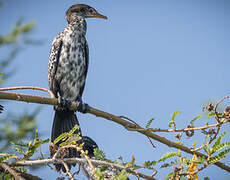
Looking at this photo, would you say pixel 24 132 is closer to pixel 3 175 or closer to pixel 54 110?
pixel 54 110

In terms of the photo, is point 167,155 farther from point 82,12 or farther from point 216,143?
point 82,12

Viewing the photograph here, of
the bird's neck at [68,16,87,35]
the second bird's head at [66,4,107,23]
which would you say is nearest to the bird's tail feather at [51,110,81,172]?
the bird's neck at [68,16,87,35]

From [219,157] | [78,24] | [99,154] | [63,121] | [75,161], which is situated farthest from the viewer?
[78,24]

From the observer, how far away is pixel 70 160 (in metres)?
1.77

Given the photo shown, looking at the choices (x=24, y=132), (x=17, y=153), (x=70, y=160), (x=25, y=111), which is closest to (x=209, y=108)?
(x=70, y=160)

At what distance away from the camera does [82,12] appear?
4184mm

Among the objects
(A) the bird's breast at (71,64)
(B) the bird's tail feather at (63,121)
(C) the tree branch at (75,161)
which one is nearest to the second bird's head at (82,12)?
(A) the bird's breast at (71,64)

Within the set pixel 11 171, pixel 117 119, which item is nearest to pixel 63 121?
pixel 117 119

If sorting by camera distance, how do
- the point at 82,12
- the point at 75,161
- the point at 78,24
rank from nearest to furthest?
1. the point at 75,161
2. the point at 78,24
3. the point at 82,12

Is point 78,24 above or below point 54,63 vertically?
above

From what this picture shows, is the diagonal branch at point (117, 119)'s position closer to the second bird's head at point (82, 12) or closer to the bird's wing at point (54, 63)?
the bird's wing at point (54, 63)

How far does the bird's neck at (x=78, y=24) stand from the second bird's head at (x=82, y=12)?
4cm

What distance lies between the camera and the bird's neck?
398cm

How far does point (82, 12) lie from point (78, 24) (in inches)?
9.2
